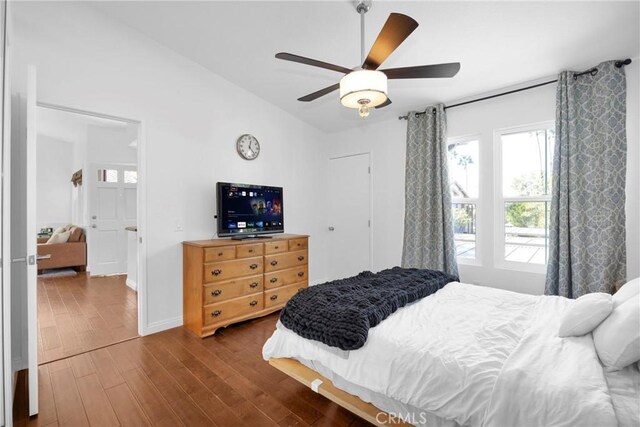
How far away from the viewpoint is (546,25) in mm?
2293

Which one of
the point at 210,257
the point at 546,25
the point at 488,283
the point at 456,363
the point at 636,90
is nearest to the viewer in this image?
the point at 456,363

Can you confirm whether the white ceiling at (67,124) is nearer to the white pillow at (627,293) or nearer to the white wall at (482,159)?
the white wall at (482,159)

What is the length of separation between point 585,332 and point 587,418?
594 mm

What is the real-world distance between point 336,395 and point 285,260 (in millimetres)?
2088

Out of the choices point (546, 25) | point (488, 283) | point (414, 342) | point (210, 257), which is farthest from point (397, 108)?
point (414, 342)

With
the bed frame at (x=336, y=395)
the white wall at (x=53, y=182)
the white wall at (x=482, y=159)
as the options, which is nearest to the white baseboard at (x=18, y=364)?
the bed frame at (x=336, y=395)

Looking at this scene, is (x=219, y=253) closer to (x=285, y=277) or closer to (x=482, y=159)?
(x=285, y=277)

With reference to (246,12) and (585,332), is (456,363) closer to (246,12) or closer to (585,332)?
(585,332)

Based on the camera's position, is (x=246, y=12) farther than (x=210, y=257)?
No

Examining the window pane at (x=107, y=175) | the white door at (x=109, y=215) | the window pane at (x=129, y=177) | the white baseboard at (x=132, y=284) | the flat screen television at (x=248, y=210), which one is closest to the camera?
the flat screen television at (x=248, y=210)

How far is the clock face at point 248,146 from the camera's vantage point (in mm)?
3736

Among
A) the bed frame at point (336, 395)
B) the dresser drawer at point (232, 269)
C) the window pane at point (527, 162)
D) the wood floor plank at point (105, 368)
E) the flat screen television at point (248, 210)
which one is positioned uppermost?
the window pane at point (527, 162)

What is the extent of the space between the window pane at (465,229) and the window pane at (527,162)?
17.2 inches

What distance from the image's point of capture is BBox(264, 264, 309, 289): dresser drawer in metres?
3.45
